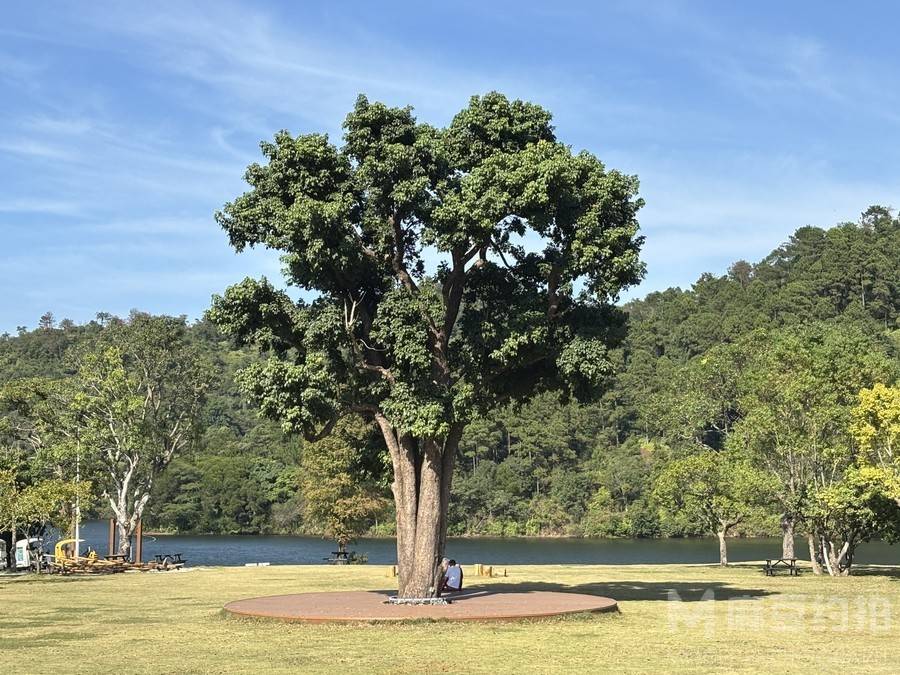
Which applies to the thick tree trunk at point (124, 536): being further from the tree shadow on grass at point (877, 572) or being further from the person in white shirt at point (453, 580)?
the tree shadow on grass at point (877, 572)

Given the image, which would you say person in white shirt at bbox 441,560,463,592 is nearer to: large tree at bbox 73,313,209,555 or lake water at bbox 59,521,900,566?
large tree at bbox 73,313,209,555

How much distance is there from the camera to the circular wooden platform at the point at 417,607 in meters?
23.0

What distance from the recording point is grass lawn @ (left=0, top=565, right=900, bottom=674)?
56.6ft

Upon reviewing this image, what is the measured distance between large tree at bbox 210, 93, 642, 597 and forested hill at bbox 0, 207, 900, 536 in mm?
77278

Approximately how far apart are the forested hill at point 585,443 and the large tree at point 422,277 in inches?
3042

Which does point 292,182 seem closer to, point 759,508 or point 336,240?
point 336,240

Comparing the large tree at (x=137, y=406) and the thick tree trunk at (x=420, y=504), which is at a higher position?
Result: the large tree at (x=137, y=406)

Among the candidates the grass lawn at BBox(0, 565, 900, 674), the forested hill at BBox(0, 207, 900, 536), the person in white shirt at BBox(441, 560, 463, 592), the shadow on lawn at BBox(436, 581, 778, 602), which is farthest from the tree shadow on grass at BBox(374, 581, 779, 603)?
the forested hill at BBox(0, 207, 900, 536)

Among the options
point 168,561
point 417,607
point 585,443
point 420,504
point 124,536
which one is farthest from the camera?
point 585,443

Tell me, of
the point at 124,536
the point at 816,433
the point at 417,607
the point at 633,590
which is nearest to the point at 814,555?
the point at 816,433

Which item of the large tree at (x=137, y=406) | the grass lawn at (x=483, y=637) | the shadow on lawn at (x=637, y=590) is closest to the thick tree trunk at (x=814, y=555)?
the shadow on lawn at (x=637, y=590)

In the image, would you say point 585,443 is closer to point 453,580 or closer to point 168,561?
point 168,561

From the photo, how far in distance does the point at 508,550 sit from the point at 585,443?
41461 millimetres

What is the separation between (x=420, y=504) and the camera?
2738cm
